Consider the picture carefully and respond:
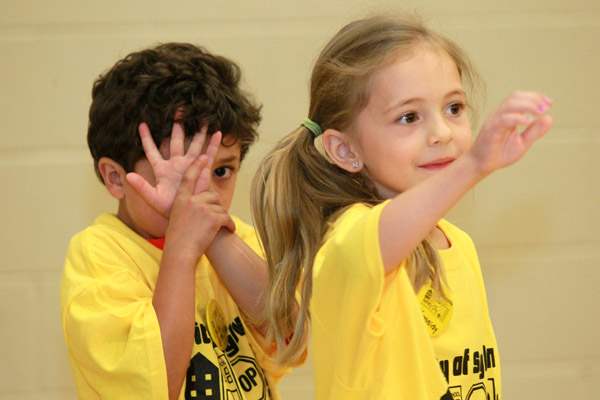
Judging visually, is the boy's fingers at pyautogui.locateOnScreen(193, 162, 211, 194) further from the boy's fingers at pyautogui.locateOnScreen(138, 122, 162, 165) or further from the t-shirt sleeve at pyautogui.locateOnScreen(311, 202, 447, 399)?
the t-shirt sleeve at pyautogui.locateOnScreen(311, 202, 447, 399)

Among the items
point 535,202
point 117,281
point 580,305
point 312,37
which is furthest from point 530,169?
point 117,281

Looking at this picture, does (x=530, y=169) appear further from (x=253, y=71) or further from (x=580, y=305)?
(x=253, y=71)

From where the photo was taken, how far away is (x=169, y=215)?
5.19 ft

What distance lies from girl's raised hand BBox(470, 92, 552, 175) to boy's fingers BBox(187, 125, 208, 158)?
552 millimetres

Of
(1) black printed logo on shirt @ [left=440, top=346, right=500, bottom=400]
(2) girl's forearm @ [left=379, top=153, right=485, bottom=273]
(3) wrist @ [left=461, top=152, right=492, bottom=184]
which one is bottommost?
(1) black printed logo on shirt @ [left=440, top=346, right=500, bottom=400]

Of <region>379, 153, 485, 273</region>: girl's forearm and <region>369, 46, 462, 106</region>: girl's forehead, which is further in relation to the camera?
<region>369, 46, 462, 106</region>: girl's forehead

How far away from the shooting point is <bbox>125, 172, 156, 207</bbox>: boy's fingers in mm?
1562

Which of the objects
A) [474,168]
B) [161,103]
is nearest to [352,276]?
[474,168]

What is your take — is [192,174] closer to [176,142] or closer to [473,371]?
[176,142]

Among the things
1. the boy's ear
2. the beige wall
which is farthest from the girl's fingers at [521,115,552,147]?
the beige wall

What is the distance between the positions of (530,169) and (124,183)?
1.11 m

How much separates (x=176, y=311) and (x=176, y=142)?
0.27m

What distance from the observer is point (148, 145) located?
5.21 feet

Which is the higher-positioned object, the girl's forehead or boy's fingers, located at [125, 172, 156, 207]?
the girl's forehead
